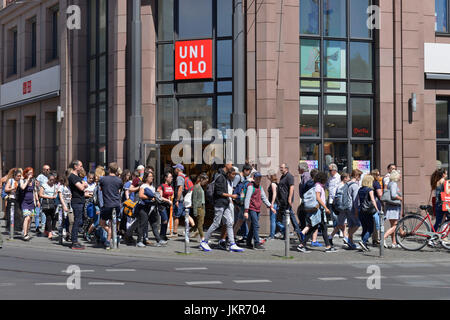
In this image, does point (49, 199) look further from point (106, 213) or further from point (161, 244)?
point (161, 244)

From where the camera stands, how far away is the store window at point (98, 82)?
20.0 meters

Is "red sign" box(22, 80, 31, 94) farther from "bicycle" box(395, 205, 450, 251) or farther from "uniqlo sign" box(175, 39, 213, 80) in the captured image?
"bicycle" box(395, 205, 450, 251)

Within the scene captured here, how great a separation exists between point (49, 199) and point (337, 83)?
8840 millimetres

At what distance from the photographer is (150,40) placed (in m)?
17.7

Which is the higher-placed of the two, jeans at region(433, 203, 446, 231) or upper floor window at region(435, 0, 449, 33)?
upper floor window at region(435, 0, 449, 33)

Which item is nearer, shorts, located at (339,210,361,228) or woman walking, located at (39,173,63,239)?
shorts, located at (339,210,361,228)

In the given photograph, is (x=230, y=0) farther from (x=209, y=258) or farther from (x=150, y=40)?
(x=209, y=258)

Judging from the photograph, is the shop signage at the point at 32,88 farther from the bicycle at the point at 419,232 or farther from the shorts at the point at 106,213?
the bicycle at the point at 419,232

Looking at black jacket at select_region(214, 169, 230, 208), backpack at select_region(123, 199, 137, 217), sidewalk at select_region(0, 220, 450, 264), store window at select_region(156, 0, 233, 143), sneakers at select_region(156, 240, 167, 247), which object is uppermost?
store window at select_region(156, 0, 233, 143)

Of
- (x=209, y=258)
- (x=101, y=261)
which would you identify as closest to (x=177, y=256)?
(x=209, y=258)

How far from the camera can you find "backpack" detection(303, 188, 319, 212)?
1228cm

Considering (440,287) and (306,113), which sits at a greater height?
(306,113)

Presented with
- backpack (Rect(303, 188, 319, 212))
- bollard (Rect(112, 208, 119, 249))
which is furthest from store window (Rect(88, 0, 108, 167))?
backpack (Rect(303, 188, 319, 212))

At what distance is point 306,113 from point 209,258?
23.1 feet
